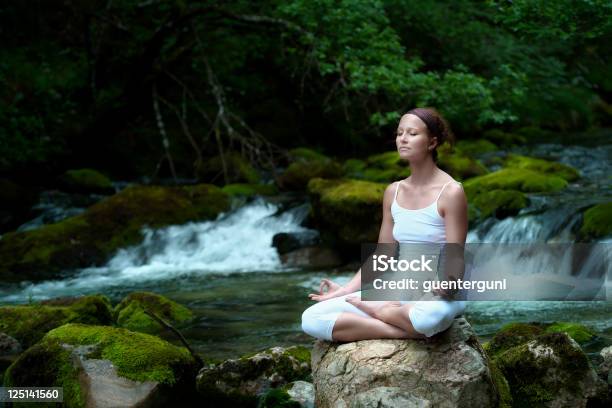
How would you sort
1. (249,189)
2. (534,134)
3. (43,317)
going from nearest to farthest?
(43,317) → (249,189) → (534,134)

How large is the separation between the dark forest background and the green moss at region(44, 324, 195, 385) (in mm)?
6975

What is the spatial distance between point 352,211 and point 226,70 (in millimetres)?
7106

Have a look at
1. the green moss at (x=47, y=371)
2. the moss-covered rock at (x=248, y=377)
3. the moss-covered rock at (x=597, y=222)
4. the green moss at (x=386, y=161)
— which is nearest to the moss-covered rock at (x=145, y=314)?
the green moss at (x=47, y=371)

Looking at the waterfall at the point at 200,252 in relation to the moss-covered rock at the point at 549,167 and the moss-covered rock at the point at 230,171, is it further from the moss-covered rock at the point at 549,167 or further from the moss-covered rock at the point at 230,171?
the moss-covered rock at the point at 549,167

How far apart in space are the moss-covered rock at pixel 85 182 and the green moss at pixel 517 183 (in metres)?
7.52

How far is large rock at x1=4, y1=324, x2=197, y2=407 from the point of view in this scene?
4.54m

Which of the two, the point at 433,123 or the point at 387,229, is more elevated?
the point at 433,123

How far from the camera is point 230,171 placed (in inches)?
592

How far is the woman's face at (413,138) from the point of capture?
3633 mm

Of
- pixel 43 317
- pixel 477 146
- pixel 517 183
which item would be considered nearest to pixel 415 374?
pixel 43 317

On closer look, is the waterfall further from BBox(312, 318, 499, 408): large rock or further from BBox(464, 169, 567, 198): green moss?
BBox(312, 318, 499, 408): large rock

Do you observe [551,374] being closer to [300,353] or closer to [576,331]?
[576,331]

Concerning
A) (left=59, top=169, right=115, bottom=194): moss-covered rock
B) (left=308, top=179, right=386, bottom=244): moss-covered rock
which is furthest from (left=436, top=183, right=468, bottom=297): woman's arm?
(left=59, top=169, right=115, bottom=194): moss-covered rock

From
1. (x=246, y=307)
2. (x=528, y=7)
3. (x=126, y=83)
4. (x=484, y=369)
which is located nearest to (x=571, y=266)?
(x=528, y=7)
